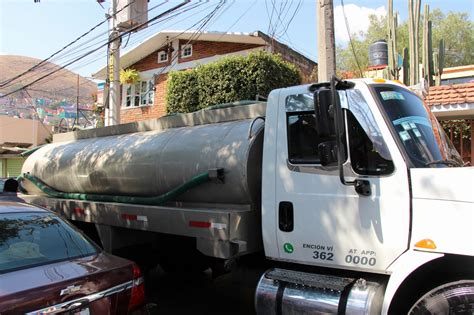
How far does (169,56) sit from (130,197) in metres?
14.5

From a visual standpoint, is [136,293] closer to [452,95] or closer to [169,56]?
[452,95]

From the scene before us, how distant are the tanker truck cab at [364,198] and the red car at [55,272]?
4.29ft

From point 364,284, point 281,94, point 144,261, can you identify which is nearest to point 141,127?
point 144,261

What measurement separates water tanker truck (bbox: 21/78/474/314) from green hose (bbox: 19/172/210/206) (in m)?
0.02

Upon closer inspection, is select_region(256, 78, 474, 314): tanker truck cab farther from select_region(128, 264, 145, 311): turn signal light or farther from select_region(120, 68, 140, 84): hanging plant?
select_region(120, 68, 140, 84): hanging plant

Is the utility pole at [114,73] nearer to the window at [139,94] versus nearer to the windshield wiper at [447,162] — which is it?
the window at [139,94]

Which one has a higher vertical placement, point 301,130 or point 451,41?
point 451,41

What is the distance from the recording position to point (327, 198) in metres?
3.76

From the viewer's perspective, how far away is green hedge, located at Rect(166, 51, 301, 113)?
1277 cm

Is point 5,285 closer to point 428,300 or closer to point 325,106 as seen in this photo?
point 325,106

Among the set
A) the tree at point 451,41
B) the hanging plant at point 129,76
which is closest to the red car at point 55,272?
the hanging plant at point 129,76

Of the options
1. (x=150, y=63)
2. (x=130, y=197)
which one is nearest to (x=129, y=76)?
(x=150, y=63)

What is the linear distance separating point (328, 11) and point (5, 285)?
5773 mm

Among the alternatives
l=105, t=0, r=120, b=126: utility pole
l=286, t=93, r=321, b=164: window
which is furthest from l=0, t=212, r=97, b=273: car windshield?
l=105, t=0, r=120, b=126: utility pole
